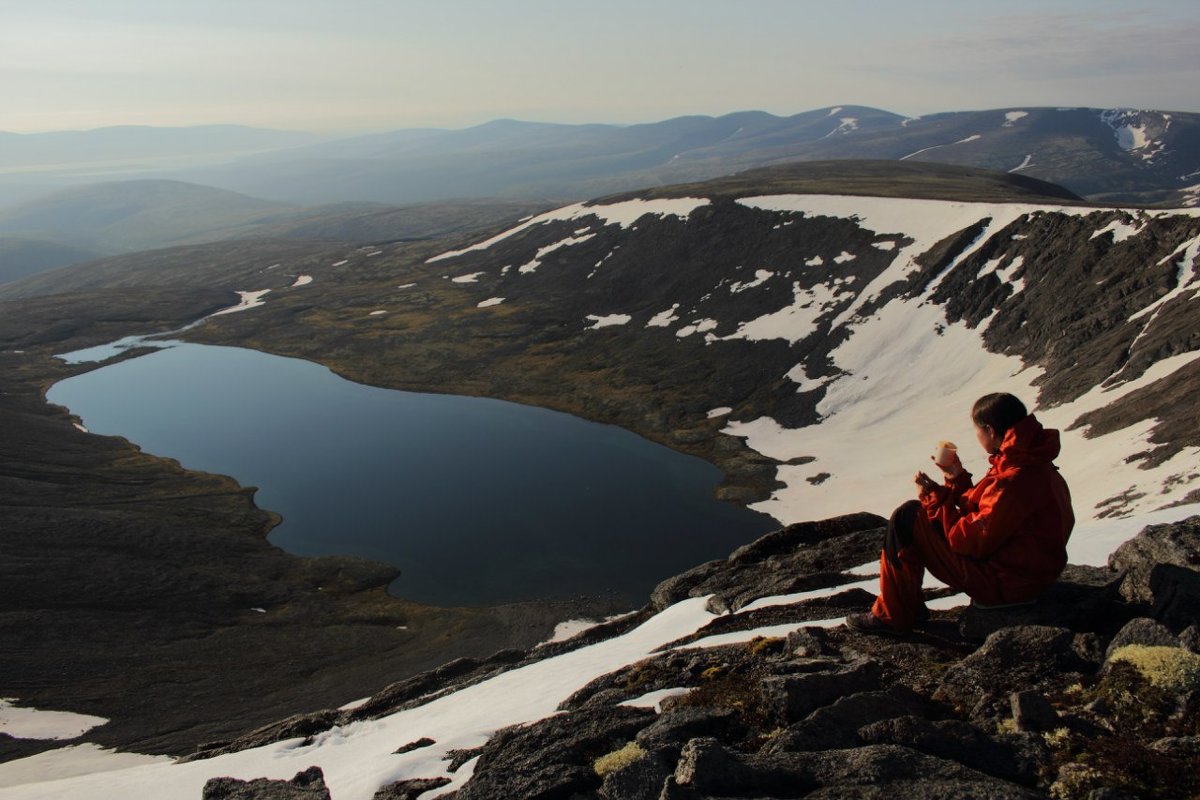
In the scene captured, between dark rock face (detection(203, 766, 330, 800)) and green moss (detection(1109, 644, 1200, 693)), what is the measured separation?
518 inches

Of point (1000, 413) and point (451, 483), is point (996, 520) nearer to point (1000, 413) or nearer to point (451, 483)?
point (1000, 413)

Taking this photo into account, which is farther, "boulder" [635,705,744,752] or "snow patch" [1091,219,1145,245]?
"snow patch" [1091,219,1145,245]

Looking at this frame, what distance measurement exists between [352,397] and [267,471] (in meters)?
27.0

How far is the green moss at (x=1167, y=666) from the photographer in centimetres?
842

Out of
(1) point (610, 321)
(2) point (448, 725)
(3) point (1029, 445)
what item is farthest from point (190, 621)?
(1) point (610, 321)

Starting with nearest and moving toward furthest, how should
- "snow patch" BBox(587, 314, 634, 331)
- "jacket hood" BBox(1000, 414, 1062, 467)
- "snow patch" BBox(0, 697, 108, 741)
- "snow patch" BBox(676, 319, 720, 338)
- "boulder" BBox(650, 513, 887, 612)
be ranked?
1. "jacket hood" BBox(1000, 414, 1062, 467)
2. "boulder" BBox(650, 513, 887, 612)
3. "snow patch" BBox(0, 697, 108, 741)
4. "snow patch" BBox(676, 319, 720, 338)
5. "snow patch" BBox(587, 314, 634, 331)

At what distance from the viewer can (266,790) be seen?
13992mm

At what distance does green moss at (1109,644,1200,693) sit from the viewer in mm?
8422

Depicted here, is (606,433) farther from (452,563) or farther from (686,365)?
(452,563)

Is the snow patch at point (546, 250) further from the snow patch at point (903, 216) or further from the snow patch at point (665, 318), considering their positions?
the snow patch at point (903, 216)

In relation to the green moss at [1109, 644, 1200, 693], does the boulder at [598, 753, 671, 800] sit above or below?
below

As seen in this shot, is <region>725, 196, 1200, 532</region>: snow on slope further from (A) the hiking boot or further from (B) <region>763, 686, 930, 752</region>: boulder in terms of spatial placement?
(B) <region>763, 686, 930, 752</region>: boulder

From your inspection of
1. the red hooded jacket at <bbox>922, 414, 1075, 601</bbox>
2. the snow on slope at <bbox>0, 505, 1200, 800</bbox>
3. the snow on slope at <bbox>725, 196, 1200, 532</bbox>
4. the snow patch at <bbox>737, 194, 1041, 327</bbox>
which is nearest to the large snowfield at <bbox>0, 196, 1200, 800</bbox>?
the snow on slope at <bbox>0, 505, 1200, 800</bbox>

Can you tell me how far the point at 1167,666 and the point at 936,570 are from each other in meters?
3.05
